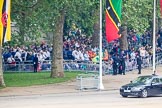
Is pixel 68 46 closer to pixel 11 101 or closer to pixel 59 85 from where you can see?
pixel 59 85

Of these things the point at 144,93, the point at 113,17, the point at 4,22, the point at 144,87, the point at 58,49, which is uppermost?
the point at 113,17

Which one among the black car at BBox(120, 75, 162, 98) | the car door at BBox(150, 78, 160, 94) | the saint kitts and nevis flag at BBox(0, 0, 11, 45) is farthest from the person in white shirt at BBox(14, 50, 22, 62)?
the car door at BBox(150, 78, 160, 94)

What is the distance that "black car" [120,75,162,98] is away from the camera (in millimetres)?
35281

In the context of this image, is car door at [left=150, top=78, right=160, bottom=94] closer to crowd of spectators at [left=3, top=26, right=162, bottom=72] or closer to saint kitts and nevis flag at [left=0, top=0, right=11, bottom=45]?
saint kitts and nevis flag at [left=0, top=0, right=11, bottom=45]

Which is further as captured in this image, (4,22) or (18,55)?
(18,55)

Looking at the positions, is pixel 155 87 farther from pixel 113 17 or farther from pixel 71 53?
pixel 71 53

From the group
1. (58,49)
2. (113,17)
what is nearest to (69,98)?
(113,17)

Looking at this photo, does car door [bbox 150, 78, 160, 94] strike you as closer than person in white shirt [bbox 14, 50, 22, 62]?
Yes

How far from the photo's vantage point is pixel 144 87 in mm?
35406

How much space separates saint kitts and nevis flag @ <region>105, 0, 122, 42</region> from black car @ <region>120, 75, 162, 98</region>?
3730mm

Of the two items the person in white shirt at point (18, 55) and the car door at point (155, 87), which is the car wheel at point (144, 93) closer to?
the car door at point (155, 87)

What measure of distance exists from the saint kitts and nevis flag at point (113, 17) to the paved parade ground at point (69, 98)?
3.89 m

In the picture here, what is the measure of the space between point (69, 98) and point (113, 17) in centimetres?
659

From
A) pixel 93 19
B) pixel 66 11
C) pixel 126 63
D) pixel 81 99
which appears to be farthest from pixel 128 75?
pixel 81 99
